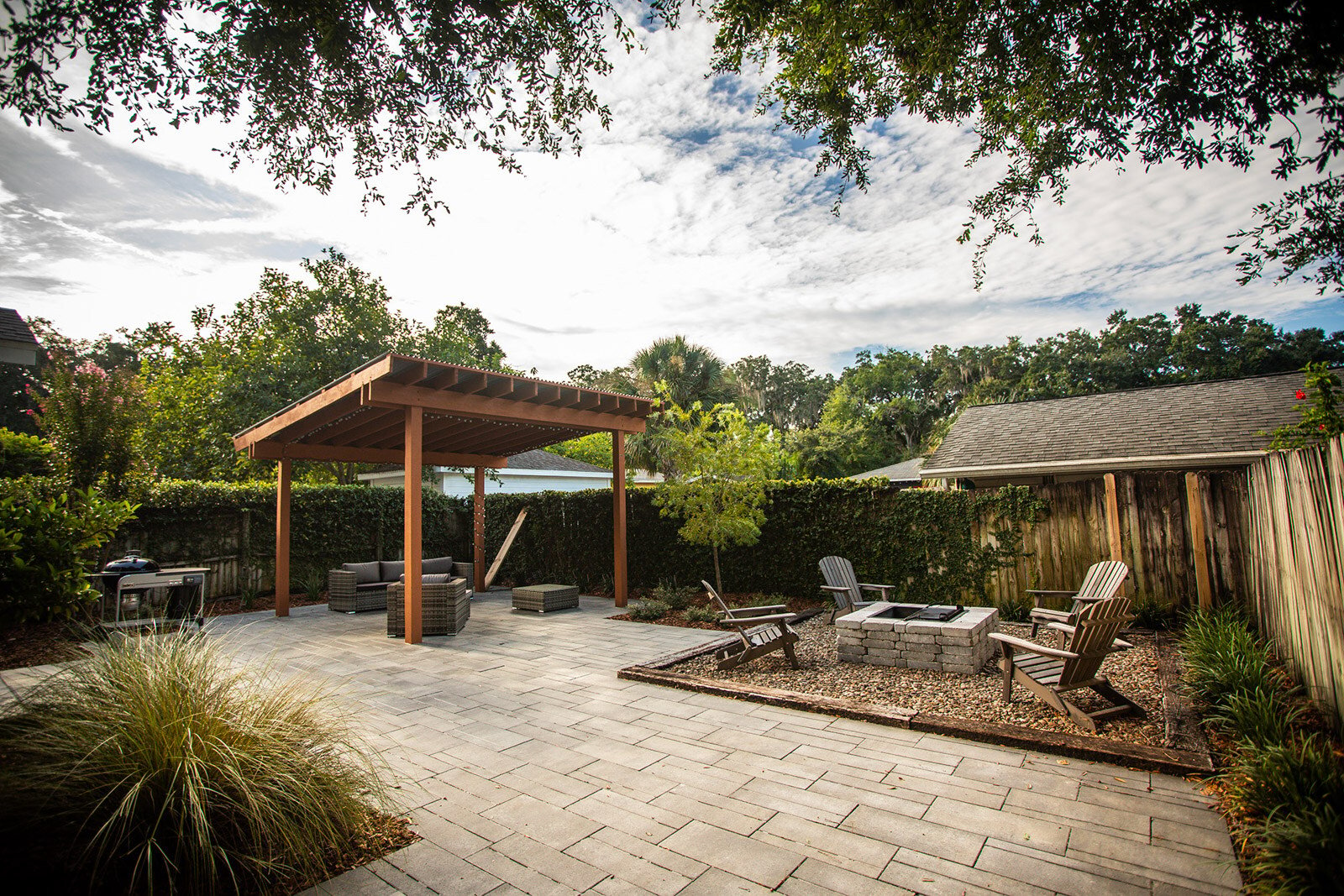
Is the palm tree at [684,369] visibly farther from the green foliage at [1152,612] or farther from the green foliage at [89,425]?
the green foliage at [1152,612]

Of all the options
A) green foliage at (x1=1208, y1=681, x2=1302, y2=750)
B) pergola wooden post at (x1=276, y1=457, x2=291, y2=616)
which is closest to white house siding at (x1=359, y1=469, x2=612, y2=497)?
pergola wooden post at (x1=276, y1=457, x2=291, y2=616)

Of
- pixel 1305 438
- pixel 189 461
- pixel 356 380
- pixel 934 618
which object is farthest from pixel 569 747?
pixel 189 461

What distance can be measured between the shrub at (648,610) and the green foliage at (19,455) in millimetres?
9125

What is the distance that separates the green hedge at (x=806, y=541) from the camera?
7.90m

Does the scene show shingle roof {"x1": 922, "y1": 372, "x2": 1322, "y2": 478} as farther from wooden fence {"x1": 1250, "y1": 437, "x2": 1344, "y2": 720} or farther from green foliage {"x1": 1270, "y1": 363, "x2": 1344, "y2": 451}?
wooden fence {"x1": 1250, "y1": 437, "x2": 1344, "y2": 720}

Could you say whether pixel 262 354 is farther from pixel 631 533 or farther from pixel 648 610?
pixel 648 610

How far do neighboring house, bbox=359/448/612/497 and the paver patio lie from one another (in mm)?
14400

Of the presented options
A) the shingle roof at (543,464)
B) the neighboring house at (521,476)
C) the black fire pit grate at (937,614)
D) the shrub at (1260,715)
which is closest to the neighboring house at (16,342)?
the black fire pit grate at (937,614)

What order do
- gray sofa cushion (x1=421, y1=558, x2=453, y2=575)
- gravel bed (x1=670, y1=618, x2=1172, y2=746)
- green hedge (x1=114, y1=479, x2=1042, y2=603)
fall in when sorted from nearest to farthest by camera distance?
gravel bed (x1=670, y1=618, x2=1172, y2=746)
green hedge (x1=114, y1=479, x2=1042, y2=603)
gray sofa cushion (x1=421, y1=558, x2=453, y2=575)

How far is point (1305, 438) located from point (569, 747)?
5776 mm

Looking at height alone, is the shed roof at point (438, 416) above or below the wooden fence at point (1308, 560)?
above

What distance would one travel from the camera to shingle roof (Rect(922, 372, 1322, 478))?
33.5 feet

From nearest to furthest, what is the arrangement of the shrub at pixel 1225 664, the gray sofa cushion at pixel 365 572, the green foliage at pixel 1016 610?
1. the shrub at pixel 1225 664
2. the green foliage at pixel 1016 610
3. the gray sofa cushion at pixel 365 572

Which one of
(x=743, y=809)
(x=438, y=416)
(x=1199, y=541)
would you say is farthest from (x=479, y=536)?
(x=1199, y=541)
